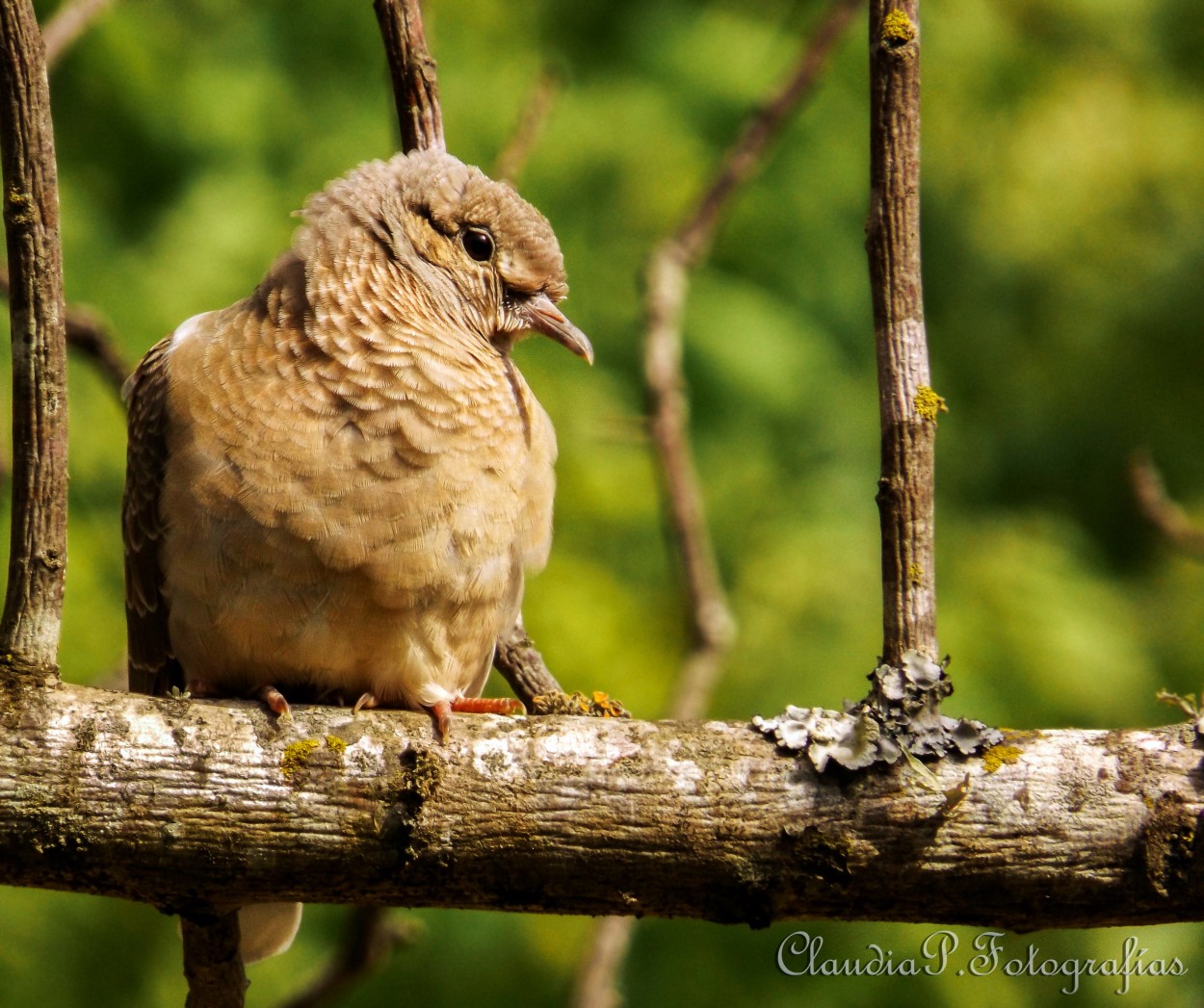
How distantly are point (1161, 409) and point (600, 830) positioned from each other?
4.73 meters

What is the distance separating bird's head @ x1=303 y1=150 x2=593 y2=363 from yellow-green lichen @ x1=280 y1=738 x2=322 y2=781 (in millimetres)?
1149

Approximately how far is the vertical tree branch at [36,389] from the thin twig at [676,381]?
187 centimetres

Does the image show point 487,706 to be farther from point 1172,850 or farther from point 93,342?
point 93,342

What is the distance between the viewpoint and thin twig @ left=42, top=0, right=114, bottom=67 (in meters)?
3.62

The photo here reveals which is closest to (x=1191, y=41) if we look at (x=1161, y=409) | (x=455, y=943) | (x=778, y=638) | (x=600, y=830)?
(x=1161, y=409)

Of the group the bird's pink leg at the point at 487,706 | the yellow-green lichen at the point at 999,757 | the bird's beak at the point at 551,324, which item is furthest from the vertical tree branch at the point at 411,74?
the yellow-green lichen at the point at 999,757

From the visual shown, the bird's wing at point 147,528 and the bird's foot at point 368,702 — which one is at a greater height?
the bird's wing at point 147,528

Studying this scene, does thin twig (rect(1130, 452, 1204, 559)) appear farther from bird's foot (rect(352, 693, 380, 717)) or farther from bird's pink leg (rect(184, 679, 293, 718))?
bird's pink leg (rect(184, 679, 293, 718))

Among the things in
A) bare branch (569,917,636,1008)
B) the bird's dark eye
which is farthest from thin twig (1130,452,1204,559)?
the bird's dark eye

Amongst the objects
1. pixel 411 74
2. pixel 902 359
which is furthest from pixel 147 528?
pixel 902 359

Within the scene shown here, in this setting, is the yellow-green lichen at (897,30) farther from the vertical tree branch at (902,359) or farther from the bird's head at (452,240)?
the bird's head at (452,240)

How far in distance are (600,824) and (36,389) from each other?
3.66 ft

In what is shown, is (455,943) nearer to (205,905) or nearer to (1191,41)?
(205,905)

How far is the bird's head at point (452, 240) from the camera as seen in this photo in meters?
3.23
